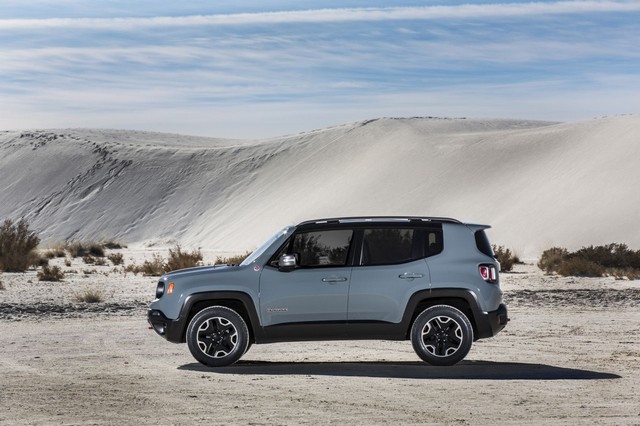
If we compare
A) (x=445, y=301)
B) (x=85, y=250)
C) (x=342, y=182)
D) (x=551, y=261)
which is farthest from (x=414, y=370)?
(x=342, y=182)

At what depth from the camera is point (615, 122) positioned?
247ft

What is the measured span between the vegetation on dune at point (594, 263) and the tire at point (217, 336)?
22954 mm

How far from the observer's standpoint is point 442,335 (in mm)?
13570

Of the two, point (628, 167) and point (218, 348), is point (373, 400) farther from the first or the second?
point (628, 167)

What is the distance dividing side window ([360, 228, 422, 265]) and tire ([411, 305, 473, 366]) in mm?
721

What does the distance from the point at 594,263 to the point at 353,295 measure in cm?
2528

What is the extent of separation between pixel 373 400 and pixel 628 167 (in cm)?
5679

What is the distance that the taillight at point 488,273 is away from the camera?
13.5m

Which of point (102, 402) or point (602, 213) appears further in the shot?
point (602, 213)

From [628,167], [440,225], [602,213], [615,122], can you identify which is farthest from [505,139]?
[440,225]

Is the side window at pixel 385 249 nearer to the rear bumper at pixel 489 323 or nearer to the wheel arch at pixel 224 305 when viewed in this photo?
the rear bumper at pixel 489 323

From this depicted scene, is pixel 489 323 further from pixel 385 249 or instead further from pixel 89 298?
pixel 89 298

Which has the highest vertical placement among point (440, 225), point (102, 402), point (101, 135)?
point (101, 135)

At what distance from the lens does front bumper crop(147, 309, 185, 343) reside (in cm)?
1359
